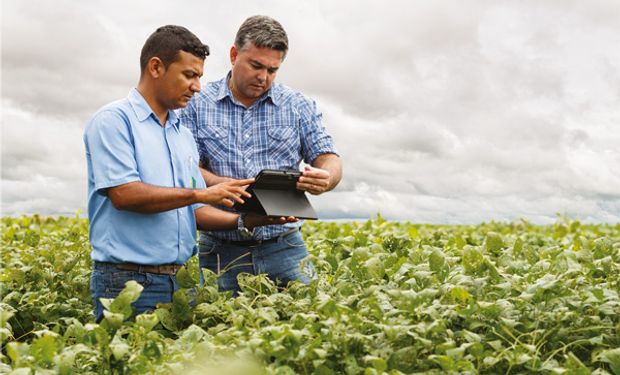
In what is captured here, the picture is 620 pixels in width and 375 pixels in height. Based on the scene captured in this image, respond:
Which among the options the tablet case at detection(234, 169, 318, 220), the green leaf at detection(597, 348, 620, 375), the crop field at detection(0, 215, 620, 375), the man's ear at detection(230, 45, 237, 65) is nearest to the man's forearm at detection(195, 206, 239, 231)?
the tablet case at detection(234, 169, 318, 220)

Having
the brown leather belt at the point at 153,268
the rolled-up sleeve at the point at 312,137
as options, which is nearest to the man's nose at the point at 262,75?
the rolled-up sleeve at the point at 312,137

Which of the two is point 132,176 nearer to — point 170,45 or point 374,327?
point 170,45

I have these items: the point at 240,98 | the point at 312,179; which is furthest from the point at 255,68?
the point at 312,179

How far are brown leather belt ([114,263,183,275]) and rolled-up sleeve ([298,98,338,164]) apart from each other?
1410mm

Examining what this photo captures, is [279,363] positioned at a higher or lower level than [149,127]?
lower

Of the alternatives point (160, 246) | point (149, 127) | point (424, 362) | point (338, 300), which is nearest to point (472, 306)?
point (424, 362)

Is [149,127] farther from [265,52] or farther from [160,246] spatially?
[265,52]

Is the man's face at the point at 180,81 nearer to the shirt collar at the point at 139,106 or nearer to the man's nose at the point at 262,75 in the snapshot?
the shirt collar at the point at 139,106

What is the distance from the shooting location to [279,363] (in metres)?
3.00

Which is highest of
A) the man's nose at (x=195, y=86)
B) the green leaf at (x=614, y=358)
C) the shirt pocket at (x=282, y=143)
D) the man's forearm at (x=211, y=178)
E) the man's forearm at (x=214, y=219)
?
the man's nose at (x=195, y=86)

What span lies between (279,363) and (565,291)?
1.48 metres

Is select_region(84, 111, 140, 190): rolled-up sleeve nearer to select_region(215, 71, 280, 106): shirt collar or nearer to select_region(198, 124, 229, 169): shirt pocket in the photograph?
Result: select_region(198, 124, 229, 169): shirt pocket

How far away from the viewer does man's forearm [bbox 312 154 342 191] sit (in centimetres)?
487

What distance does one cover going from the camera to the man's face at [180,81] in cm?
399
